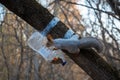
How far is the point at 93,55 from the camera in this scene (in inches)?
157

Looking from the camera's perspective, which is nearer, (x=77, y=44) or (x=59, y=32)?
(x=77, y=44)

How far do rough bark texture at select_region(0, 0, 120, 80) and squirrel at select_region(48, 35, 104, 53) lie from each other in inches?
4.6

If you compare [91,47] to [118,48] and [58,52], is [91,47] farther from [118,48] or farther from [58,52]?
[118,48]

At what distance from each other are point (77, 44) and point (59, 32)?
1.13ft

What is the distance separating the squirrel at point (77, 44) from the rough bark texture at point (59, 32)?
0.38ft

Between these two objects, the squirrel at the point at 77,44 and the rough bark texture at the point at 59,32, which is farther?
the rough bark texture at the point at 59,32

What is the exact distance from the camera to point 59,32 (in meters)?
4.10

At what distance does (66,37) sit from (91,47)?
0.34 meters

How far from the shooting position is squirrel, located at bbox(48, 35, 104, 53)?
377 centimetres

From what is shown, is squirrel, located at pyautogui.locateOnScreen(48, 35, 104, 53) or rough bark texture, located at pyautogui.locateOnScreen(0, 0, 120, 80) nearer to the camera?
squirrel, located at pyautogui.locateOnScreen(48, 35, 104, 53)

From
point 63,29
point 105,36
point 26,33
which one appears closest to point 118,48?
point 105,36

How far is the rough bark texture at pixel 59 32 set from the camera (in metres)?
3.95

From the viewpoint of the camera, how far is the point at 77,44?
382cm

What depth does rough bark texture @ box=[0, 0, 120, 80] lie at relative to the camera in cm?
395
